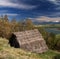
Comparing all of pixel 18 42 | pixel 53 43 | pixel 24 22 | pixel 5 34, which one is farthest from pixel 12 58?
pixel 24 22

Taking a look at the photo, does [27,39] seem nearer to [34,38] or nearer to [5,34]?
[34,38]

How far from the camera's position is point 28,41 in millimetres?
40906

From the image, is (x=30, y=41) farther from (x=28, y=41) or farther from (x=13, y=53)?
(x=13, y=53)

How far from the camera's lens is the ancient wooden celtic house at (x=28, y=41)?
39759 millimetres

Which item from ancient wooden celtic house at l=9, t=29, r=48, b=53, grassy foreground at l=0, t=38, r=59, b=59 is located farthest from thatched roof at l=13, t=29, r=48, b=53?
grassy foreground at l=0, t=38, r=59, b=59

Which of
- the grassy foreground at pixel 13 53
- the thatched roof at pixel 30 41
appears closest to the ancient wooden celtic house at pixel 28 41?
the thatched roof at pixel 30 41

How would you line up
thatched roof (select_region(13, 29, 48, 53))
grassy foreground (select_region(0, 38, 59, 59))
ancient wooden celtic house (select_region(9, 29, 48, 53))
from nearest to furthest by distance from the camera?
grassy foreground (select_region(0, 38, 59, 59)) → ancient wooden celtic house (select_region(9, 29, 48, 53)) → thatched roof (select_region(13, 29, 48, 53))

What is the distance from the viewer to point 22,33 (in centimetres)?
4150

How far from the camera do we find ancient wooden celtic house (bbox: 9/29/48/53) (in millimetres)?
39759

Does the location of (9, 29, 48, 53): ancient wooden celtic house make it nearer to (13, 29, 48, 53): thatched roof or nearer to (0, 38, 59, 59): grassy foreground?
(13, 29, 48, 53): thatched roof

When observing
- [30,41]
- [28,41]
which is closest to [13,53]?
[28,41]

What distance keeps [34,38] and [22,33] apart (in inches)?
121

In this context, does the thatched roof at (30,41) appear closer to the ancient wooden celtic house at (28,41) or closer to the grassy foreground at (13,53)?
the ancient wooden celtic house at (28,41)

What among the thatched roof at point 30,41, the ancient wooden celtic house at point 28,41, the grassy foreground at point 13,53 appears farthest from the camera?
the thatched roof at point 30,41
